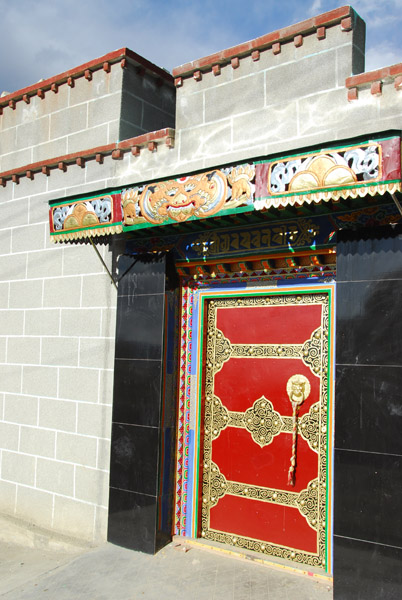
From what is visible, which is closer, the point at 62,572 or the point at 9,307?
the point at 62,572

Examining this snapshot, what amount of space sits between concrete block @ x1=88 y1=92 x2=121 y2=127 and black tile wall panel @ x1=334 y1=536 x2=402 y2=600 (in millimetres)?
4771

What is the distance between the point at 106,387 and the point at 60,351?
2.66ft

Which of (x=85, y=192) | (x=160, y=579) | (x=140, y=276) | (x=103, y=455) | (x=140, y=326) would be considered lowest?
(x=160, y=579)

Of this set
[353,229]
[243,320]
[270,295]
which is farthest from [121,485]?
[353,229]

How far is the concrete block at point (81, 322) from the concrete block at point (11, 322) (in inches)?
30.1

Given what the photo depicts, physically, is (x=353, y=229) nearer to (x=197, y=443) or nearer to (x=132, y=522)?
(x=197, y=443)

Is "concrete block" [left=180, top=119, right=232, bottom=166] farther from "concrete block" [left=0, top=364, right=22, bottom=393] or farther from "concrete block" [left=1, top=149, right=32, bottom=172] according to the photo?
"concrete block" [left=0, top=364, right=22, bottom=393]

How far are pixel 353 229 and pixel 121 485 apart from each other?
3319mm

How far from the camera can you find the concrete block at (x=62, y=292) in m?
6.00

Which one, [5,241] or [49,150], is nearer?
[49,150]

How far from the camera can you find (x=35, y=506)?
6152mm

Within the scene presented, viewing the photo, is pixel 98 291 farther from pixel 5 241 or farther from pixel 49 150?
pixel 49 150

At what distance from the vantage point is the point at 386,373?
3.90 m

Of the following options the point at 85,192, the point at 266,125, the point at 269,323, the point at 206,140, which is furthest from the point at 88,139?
the point at 269,323
